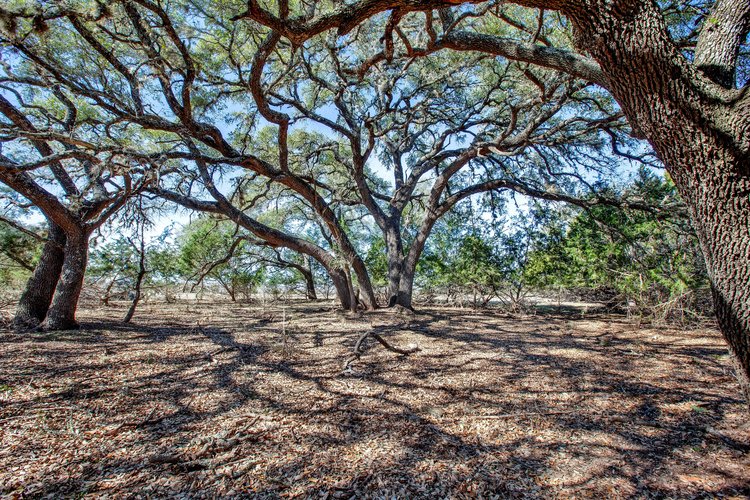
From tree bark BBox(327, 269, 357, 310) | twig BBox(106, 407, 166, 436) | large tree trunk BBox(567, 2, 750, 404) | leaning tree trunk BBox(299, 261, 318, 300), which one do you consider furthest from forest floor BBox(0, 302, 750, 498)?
leaning tree trunk BBox(299, 261, 318, 300)

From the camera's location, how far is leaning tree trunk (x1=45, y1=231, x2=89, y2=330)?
17.8ft

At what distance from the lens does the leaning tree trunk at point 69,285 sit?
17.8ft

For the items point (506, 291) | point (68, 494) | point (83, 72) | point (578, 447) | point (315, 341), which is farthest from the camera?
point (506, 291)

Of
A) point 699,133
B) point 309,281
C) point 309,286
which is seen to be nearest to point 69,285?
point 699,133

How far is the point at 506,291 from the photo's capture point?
8891 millimetres

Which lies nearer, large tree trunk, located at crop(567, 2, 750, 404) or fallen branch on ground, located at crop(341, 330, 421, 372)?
large tree trunk, located at crop(567, 2, 750, 404)

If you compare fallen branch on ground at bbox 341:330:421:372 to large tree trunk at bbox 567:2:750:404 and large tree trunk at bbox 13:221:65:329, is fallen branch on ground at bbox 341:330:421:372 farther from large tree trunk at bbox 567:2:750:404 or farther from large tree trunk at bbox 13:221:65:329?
large tree trunk at bbox 13:221:65:329

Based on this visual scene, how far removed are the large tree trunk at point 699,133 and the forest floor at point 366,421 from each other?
2.85ft

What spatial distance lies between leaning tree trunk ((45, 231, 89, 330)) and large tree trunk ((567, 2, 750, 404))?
7.56 meters

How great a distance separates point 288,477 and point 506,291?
8.09 metres

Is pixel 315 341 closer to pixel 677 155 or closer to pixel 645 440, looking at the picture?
pixel 645 440

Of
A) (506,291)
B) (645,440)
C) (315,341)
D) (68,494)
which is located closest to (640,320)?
(506,291)

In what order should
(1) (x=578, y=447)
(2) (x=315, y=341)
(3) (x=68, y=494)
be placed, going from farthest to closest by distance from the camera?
(2) (x=315, y=341) → (1) (x=578, y=447) → (3) (x=68, y=494)

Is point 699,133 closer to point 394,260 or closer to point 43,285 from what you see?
point 394,260
